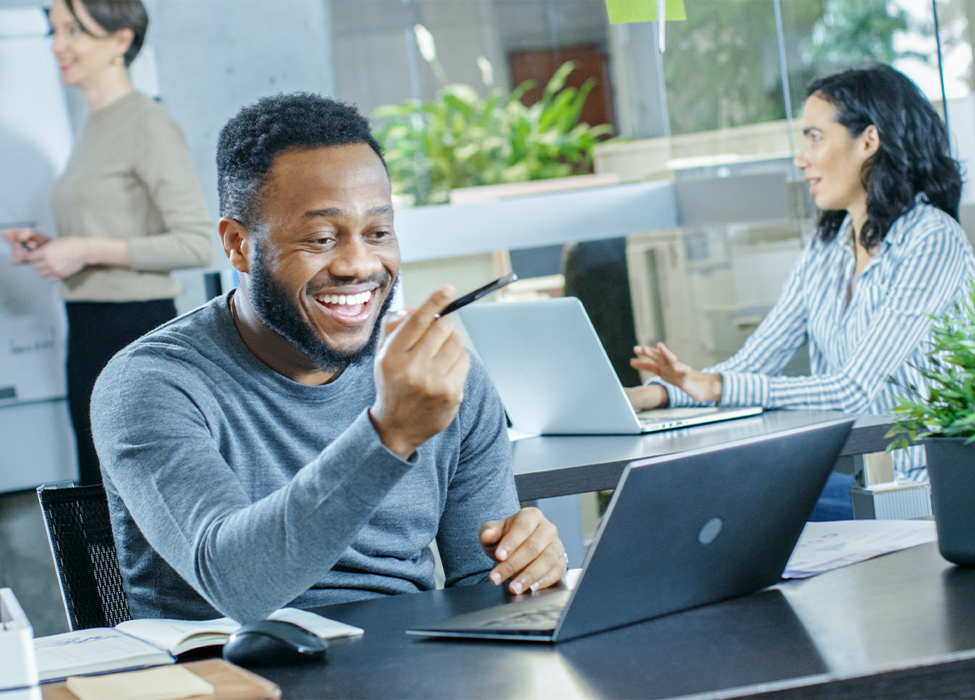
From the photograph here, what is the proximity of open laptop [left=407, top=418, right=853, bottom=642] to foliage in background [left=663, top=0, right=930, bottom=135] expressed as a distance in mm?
2423

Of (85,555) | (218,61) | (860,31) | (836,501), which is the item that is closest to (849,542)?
(85,555)

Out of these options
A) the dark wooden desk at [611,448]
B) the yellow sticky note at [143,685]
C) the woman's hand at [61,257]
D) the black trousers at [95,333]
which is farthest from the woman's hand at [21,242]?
the yellow sticky note at [143,685]

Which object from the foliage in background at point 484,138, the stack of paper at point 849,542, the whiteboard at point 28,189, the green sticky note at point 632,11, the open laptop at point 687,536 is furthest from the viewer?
the foliage in background at point 484,138

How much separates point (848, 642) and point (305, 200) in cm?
79

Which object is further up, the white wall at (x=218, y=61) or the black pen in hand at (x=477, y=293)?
the white wall at (x=218, y=61)

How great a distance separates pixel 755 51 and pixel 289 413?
2.50 metres

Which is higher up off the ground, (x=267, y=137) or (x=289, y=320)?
(x=267, y=137)

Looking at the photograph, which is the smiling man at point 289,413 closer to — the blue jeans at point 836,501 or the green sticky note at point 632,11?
the green sticky note at point 632,11

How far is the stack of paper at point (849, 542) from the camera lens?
3.44ft

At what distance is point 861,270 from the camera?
2.42 m

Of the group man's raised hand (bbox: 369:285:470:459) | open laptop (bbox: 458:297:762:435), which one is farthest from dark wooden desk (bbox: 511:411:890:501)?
man's raised hand (bbox: 369:285:470:459)

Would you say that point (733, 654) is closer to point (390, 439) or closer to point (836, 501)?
point (390, 439)

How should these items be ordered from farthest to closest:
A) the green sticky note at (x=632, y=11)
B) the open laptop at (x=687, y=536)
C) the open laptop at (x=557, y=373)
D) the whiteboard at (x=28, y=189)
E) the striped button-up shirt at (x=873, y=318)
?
the whiteboard at (x=28, y=189), the striped button-up shirt at (x=873, y=318), the green sticky note at (x=632, y=11), the open laptop at (x=557, y=373), the open laptop at (x=687, y=536)

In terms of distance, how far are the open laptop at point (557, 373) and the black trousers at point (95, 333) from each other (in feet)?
4.39
